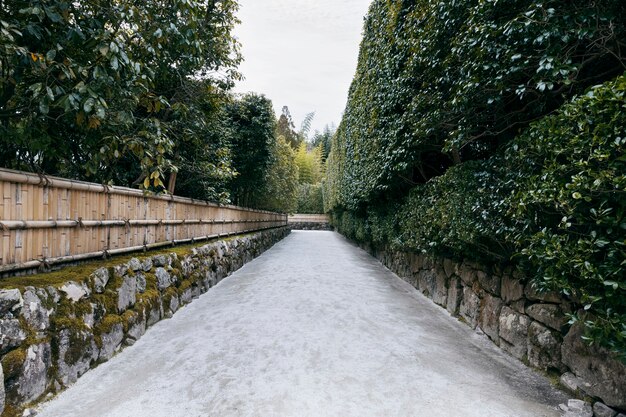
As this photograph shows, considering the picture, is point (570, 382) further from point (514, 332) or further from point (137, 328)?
point (137, 328)

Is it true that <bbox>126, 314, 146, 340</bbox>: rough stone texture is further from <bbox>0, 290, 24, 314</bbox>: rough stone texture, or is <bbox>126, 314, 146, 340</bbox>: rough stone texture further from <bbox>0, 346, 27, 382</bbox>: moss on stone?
<bbox>0, 290, 24, 314</bbox>: rough stone texture

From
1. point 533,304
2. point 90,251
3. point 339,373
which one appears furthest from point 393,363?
point 90,251

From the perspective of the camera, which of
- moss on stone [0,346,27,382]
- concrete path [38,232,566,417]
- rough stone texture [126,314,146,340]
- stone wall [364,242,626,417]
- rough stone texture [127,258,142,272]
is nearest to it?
moss on stone [0,346,27,382]

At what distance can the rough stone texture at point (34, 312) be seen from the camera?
258 centimetres

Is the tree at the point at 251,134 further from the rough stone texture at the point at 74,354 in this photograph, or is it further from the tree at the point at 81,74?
the rough stone texture at the point at 74,354

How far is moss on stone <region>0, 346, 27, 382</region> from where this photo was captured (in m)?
2.33

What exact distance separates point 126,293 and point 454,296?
16.0 ft

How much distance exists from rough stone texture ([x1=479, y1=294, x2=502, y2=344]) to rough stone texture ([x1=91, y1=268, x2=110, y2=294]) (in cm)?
464

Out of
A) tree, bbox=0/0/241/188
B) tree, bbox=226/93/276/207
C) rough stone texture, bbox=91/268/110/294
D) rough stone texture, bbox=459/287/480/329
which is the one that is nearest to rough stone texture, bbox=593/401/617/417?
rough stone texture, bbox=459/287/480/329

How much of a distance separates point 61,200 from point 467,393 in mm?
4348

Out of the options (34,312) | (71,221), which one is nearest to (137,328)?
(71,221)

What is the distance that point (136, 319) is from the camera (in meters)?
4.19

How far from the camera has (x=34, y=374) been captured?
2.58m

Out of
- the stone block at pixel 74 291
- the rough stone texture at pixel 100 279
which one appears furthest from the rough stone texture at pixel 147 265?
the stone block at pixel 74 291
